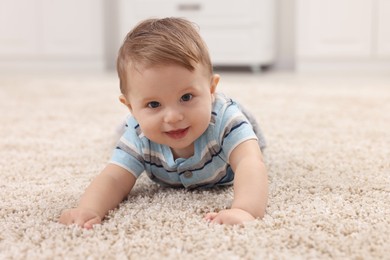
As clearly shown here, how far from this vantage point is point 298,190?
841 millimetres

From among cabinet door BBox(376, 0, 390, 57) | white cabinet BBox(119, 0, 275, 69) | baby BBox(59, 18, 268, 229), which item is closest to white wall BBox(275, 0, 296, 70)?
white cabinet BBox(119, 0, 275, 69)

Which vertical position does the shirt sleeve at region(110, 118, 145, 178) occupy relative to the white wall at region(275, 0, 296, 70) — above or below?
above

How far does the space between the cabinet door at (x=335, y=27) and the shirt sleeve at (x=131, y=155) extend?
2.34 m

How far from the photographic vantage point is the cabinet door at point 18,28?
3309 millimetres

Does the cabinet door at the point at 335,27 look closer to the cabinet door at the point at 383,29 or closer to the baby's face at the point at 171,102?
the cabinet door at the point at 383,29

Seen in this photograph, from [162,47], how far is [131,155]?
0.62 ft

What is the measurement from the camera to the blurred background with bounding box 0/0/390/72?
3008mm

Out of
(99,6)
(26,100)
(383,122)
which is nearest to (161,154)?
(383,122)

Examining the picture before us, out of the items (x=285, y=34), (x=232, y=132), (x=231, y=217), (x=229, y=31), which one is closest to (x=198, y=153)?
(x=232, y=132)

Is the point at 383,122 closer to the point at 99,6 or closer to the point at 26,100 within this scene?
the point at 26,100

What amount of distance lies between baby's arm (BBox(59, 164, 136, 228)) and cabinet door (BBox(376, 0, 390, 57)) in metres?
2.44

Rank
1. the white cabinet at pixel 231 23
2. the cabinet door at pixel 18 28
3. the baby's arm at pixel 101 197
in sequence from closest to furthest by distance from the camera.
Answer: the baby's arm at pixel 101 197 < the white cabinet at pixel 231 23 < the cabinet door at pixel 18 28

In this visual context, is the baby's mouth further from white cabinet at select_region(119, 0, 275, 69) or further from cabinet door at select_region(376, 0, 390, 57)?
cabinet door at select_region(376, 0, 390, 57)

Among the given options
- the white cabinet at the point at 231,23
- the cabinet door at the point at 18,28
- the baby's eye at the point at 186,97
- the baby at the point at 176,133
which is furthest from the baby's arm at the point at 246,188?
the cabinet door at the point at 18,28
